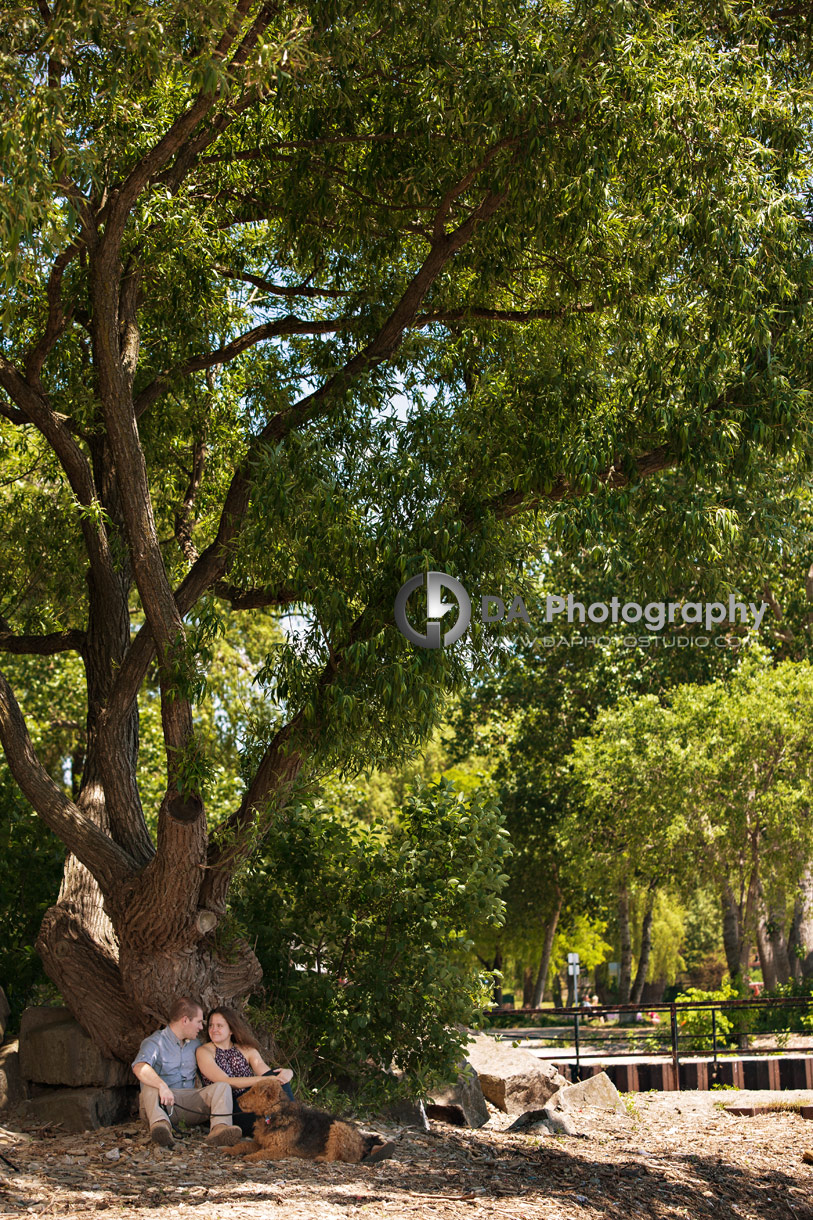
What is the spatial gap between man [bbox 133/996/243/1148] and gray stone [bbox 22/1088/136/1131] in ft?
2.41

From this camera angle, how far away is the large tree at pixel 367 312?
6.59 metres

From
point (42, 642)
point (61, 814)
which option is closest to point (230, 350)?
point (42, 642)

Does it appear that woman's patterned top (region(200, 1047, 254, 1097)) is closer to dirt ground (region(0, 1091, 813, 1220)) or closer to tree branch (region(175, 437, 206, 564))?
dirt ground (region(0, 1091, 813, 1220))

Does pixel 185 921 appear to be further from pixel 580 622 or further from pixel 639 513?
pixel 580 622

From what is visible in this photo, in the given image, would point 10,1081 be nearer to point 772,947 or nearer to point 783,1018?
point 783,1018

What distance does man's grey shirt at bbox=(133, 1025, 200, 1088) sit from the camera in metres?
6.69

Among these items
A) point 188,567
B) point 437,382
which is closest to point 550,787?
point 188,567

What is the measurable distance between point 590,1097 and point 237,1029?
4902mm

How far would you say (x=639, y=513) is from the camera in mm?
7695

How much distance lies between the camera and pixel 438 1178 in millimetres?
6379

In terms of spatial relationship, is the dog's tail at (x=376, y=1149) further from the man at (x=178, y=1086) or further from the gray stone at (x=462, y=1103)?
the gray stone at (x=462, y=1103)

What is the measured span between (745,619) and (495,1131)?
12.5m

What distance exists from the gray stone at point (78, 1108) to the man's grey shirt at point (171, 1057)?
0.78m

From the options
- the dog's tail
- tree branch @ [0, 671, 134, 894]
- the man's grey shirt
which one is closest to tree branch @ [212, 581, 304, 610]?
tree branch @ [0, 671, 134, 894]
